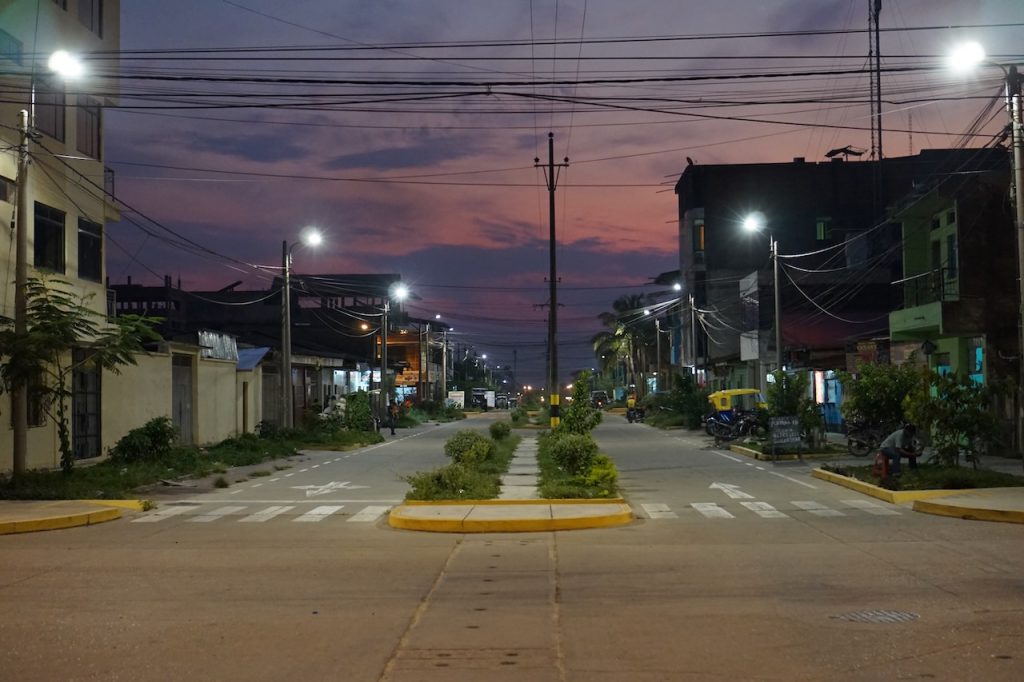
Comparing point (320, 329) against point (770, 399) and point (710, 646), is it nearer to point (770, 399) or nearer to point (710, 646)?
point (770, 399)

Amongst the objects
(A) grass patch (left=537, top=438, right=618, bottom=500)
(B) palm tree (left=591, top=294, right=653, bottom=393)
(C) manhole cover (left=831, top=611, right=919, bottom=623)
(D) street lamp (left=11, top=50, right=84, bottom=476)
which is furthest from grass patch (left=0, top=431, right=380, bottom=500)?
(B) palm tree (left=591, top=294, right=653, bottom=393)

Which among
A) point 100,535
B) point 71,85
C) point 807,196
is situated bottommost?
point 100,535

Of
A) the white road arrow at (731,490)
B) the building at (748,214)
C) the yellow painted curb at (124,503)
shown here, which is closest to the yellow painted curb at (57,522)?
the yellow painted curb at (124,503)

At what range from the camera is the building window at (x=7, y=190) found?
23609 mm

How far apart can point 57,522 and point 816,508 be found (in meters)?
12.4

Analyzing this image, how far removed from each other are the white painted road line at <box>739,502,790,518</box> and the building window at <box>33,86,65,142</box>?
1935 centimetres

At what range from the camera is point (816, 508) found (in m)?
17.7

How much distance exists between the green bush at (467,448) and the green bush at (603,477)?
368cm

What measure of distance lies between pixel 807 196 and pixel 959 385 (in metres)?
58.3

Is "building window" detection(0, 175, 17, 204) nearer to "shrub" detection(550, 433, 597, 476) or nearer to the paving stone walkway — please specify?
the paving stone walkway

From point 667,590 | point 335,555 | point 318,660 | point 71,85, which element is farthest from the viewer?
point 71,85

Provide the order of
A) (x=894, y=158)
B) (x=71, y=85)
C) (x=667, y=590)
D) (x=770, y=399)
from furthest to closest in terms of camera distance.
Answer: (x=894, y=158) → (x=770, y=399) → (x=71, y=85) → (x=667, y=590)

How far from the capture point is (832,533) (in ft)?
47.2

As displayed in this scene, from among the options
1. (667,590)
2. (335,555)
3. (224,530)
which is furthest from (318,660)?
(224,530)
